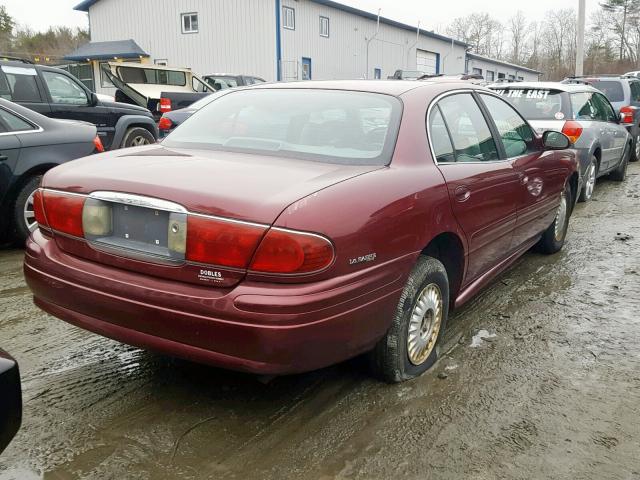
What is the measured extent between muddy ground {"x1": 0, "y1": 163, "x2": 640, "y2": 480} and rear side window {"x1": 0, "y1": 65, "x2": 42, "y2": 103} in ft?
15.9

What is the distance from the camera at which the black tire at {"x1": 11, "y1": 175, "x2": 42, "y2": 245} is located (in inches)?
215

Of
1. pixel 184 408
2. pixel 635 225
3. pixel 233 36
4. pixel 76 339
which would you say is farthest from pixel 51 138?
pixel 233 36

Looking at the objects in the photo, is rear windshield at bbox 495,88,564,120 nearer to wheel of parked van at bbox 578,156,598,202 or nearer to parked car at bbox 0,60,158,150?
wheel of parked van at bbox 578,156,598,202

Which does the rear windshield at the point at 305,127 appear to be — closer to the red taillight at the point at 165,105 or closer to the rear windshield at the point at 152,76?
the red taillight at the point at 165,105

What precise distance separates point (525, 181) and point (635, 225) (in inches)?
140

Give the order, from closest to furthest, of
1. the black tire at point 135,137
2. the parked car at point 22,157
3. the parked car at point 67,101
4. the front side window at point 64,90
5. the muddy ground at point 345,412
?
the muddy ground at point 345,412, the parked car at point 22,157, the parked car at point 67,101, the front side window at point 64,90, the black tire at point 135,137

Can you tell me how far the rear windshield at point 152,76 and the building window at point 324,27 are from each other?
13123mm

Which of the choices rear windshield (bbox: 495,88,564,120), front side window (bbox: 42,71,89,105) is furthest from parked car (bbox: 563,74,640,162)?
front side window (bbox: 42,71,89,105)

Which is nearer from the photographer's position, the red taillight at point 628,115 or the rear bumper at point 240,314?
the rear bumper at point 240,314

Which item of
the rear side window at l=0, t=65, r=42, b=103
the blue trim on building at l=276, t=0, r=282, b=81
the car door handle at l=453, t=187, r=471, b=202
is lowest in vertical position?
the car door handle at l=453, t=187, r=471, b=202

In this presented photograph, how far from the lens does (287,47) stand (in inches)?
1109

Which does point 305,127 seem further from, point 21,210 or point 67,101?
point 67,101

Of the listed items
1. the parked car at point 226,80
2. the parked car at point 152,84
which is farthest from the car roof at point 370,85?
the parked car at point 226,80

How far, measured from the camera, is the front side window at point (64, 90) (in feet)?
26.8
